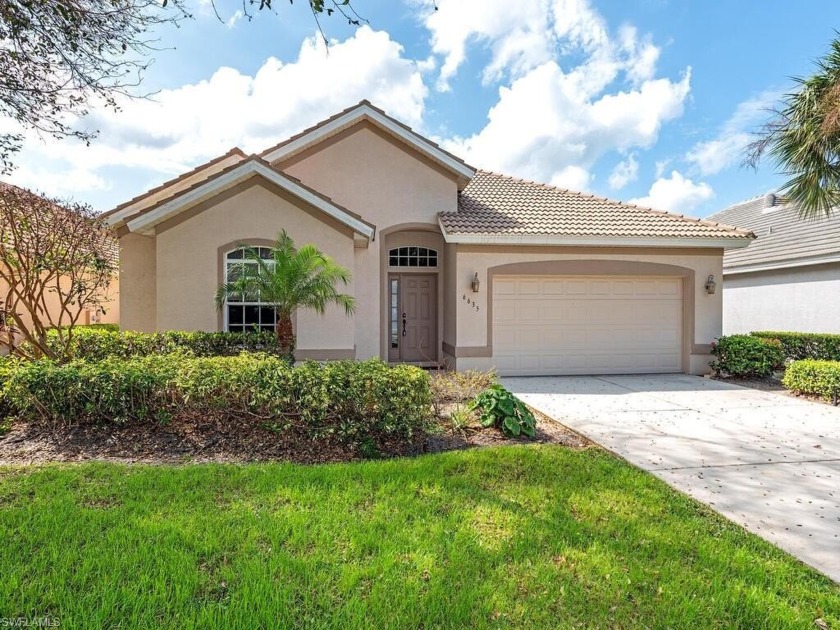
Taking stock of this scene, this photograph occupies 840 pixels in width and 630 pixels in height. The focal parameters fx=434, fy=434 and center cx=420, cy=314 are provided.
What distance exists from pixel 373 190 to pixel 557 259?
562 cm

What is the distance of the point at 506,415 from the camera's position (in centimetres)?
668

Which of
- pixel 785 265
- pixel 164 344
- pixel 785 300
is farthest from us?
pixel 785 300

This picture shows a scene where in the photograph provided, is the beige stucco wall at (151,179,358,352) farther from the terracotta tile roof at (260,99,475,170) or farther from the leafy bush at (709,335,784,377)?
the leafy bush at (709,335,784,377)

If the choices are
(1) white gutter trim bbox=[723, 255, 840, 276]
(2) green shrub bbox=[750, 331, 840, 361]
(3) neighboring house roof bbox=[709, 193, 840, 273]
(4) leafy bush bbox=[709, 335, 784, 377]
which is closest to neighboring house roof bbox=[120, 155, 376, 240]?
(4) leafy bush bbox=[709, 335, 784, 377]

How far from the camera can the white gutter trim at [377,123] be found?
11.9 meters

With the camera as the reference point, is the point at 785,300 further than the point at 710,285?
Yes

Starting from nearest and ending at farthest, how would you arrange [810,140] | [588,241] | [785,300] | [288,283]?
[288,283]
[810,140]
[588,241]
[785,300]

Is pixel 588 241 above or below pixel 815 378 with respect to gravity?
above

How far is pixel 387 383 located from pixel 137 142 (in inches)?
262

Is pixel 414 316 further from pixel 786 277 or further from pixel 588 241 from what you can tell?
pixel 786 277

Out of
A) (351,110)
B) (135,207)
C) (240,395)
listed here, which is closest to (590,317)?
(351,110)

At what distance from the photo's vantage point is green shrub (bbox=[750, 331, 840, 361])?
12.1 metres

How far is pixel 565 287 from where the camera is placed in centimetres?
1266

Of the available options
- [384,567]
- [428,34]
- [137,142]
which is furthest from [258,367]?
[428,34]
